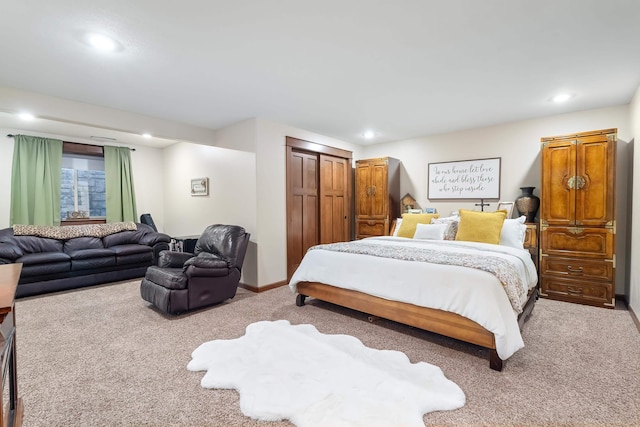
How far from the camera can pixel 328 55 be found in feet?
8.05

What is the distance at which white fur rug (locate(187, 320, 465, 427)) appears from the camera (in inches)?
66.4

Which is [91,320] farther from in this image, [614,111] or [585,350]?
[614,111]

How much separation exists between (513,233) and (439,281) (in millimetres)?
1850

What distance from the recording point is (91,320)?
3100 millimetres

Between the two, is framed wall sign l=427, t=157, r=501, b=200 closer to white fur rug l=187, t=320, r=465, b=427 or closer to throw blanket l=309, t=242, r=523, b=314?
throw blanket l=309, t=242, r=523, b=314

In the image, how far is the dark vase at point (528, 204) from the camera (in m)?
4.04

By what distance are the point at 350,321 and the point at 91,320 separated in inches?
107

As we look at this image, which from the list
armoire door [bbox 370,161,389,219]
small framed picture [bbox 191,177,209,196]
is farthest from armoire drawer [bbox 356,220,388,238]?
small framed picture [bbox 191,177,209,196]

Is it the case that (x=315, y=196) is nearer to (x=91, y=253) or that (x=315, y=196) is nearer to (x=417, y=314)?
(x=417, y=314)

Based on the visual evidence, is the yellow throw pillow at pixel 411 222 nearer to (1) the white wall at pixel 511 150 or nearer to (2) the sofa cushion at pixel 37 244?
(1) the white wall at pixel 511 150

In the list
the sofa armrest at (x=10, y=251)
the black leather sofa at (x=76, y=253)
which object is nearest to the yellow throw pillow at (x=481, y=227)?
the black leather sofa at (x=76, y=253)

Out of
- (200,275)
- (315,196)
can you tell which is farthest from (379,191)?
(200,275)

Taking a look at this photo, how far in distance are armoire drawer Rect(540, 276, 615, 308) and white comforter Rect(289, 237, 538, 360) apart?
82 centimetres

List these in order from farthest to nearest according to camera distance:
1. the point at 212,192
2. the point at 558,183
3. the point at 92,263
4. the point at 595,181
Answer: the point at 212,192 < the point at 92,263 < the point at 558,183 < the point at 595,181
